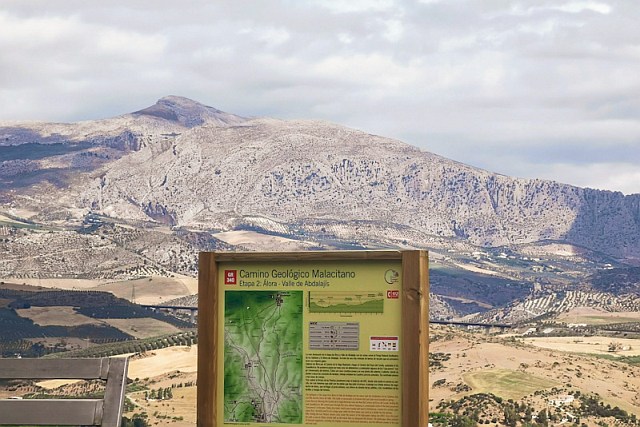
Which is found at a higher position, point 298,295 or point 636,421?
point 298,295

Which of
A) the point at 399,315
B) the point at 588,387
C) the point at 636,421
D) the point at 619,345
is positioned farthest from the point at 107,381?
the point at 619,345

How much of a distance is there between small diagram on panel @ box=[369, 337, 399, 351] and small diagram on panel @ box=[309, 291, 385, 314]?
11.5 inches

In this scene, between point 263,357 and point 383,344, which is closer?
point 383,344

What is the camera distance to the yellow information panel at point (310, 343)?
11938 mm

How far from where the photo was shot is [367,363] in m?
12.0

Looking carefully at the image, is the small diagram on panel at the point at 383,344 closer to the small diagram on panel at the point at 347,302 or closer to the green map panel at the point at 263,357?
the small diagram on panel at the point at 347,302

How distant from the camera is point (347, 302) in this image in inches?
478

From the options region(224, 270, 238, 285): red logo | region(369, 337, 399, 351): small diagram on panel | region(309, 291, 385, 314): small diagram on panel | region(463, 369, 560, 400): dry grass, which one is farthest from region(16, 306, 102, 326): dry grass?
region(369, 337, 399, 351): small diagram on panel

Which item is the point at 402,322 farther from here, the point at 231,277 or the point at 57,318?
the point at 57,318

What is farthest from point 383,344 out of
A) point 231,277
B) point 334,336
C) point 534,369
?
point 534,369

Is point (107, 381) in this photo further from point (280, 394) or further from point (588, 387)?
point (588, 387)

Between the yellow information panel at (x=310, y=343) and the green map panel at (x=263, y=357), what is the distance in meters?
0.01

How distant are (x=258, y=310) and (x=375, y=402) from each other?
5.46ft

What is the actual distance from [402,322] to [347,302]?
0.64m
